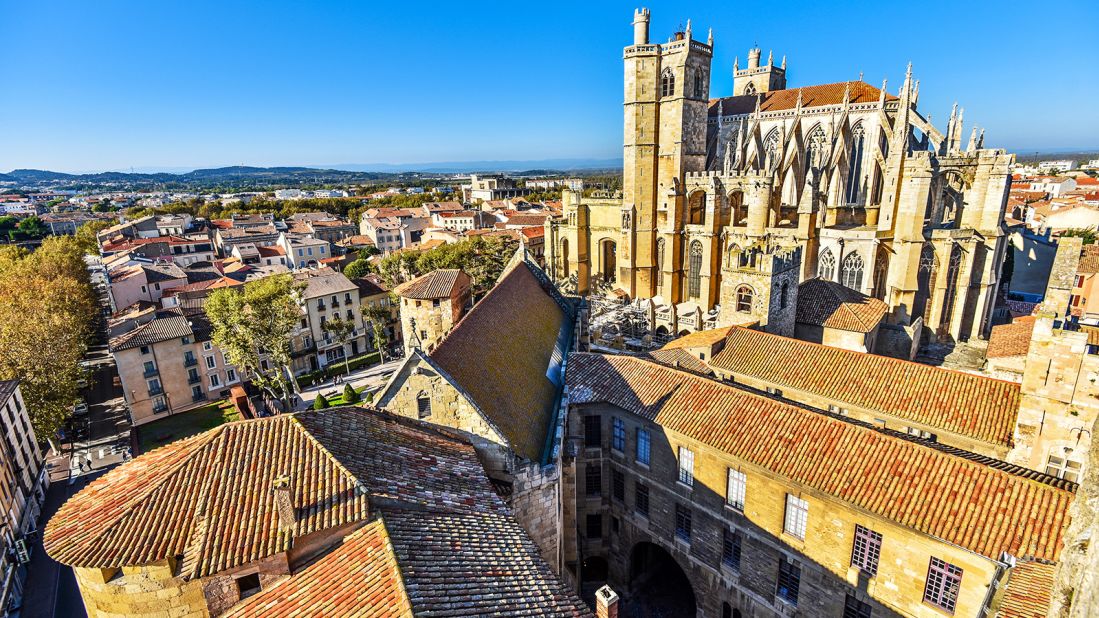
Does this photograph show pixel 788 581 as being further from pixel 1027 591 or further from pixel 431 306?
pixel 431 306

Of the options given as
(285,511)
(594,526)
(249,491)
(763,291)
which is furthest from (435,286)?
(285,511)

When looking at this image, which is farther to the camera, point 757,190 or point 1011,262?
point 1011,262

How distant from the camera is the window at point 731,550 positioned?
18125 millimetres

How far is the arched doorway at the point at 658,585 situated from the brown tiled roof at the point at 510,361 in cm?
884

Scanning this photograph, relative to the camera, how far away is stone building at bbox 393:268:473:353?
33.0m

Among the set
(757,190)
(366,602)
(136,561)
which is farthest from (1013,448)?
(757,190)

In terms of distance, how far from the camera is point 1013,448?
16.6 meters

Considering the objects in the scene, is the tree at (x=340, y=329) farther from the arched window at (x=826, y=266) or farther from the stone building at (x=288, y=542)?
the arched window at (x=826, y=266)

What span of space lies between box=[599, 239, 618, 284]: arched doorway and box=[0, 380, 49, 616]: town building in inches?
1728

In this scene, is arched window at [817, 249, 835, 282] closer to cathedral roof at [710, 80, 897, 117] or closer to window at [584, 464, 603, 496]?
cathedral roof at [710, 80, 897, 117]

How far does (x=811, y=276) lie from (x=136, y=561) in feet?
137

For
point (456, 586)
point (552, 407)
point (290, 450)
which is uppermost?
point (290, 450)

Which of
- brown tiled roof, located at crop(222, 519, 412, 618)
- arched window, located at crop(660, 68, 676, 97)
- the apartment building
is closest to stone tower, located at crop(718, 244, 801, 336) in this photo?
arched window, located at crop(660, 68, 676, 97)

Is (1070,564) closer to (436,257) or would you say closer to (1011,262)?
(436,257)
